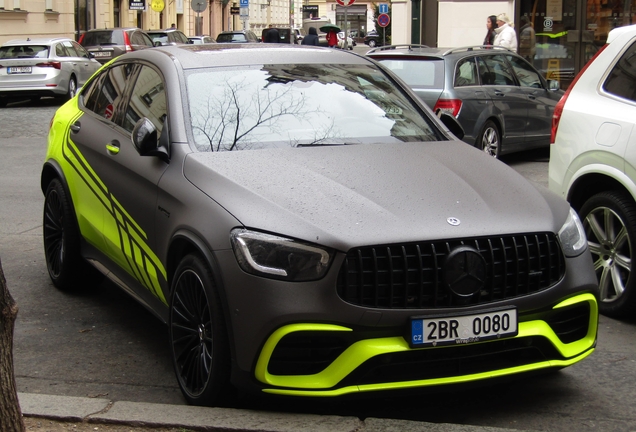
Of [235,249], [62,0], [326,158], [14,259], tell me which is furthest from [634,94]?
[62,0]

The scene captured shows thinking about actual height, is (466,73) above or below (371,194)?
above

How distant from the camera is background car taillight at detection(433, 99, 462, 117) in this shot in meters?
12.0

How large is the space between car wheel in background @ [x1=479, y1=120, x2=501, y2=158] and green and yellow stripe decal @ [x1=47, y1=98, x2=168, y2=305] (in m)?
6.67

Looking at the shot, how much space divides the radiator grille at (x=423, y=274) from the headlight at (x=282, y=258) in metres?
0.10

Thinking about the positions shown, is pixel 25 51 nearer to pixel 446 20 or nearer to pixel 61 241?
pixel 446 20

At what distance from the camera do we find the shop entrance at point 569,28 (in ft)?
68.5

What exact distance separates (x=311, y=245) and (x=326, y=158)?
3.08 feet

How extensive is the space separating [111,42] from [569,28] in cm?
1712

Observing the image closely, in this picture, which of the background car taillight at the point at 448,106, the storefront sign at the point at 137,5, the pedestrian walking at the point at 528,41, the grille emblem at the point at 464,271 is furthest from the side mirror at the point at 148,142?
the storefront sign at the point at 137,5

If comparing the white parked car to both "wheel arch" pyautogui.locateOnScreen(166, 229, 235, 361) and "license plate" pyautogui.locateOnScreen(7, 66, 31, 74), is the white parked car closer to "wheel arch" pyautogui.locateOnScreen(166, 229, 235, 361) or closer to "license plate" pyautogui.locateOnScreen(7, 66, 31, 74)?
"wheel arch" pyautogui.locateOnScreen(166, 229, 235, 361)

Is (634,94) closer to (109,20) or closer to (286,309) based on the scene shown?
(286,309)

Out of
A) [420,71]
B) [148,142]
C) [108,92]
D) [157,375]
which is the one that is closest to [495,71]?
[420,71]

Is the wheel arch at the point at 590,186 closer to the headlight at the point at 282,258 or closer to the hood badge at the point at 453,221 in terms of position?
the hood badge at the point at 453,221

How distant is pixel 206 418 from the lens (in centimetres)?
391
